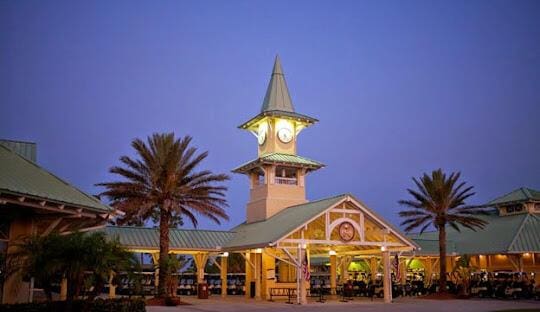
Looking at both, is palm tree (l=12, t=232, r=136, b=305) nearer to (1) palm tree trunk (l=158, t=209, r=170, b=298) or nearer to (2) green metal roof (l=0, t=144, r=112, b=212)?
(2) green metal roof (l=0, t=144, r=112, b=212)

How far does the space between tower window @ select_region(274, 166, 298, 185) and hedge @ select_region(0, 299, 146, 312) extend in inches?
872

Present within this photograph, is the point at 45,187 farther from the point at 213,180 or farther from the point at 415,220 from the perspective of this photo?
the point at 415,220

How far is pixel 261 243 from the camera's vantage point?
98.5 feet

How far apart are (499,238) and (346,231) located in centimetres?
1751

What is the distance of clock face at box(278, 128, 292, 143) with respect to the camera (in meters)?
41.3

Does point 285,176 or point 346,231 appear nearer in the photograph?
point 346,231

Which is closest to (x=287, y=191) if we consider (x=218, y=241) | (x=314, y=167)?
(x=314, y=167)

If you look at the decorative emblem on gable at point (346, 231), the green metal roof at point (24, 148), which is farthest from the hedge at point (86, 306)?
the decorative emblem on gable at point (346, 231)

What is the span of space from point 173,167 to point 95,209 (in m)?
13.2

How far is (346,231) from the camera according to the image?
3067cm

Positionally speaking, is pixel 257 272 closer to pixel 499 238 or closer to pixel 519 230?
pixel 499 238

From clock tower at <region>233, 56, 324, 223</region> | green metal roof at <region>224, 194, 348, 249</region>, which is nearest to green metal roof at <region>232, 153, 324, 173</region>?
clock tower at <region>233, 56, 324, 223</region>

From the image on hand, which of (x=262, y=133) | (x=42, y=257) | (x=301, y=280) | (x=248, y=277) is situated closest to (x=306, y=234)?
(x=301, y=280)

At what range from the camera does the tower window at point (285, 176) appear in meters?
39.9
